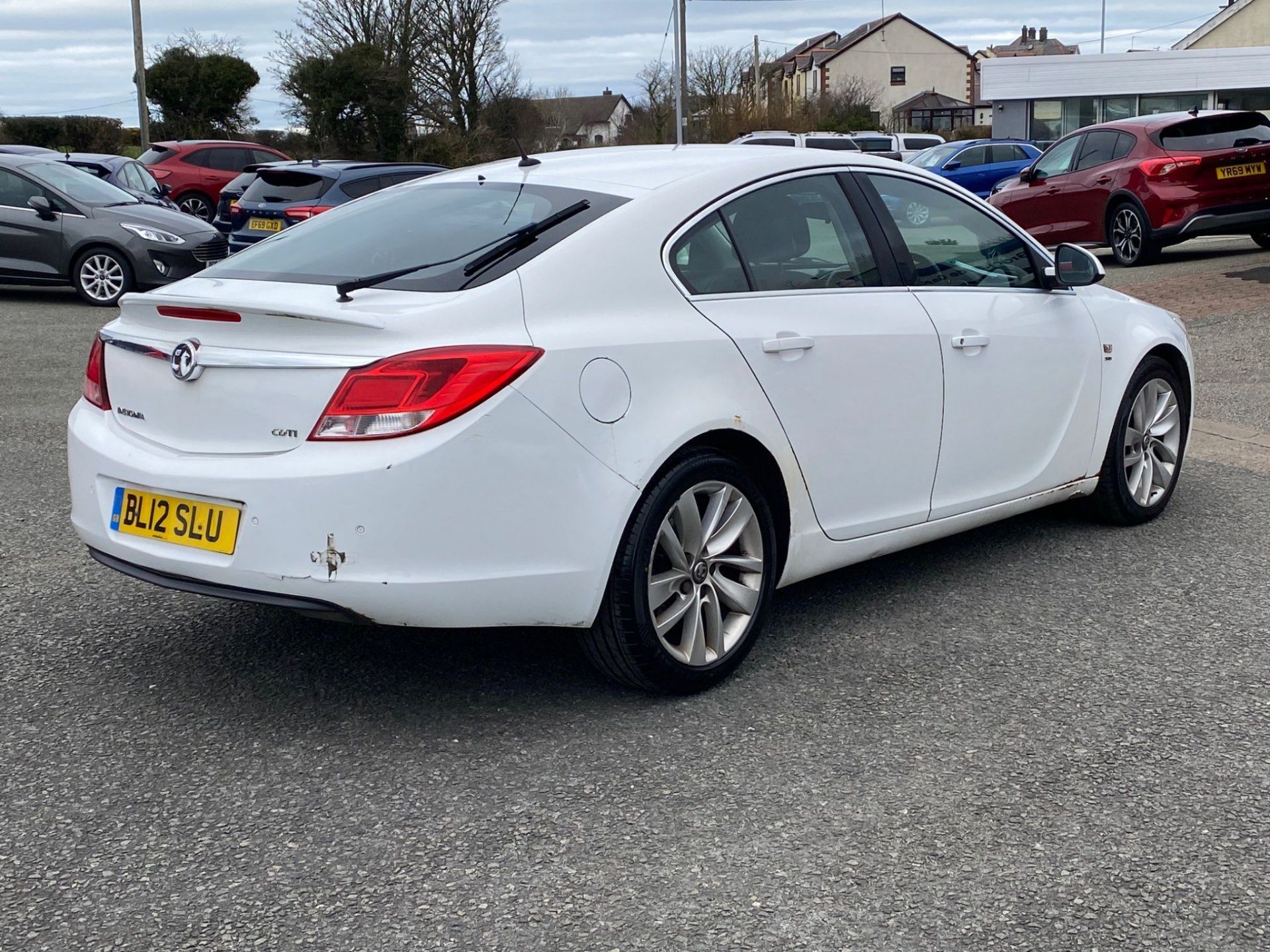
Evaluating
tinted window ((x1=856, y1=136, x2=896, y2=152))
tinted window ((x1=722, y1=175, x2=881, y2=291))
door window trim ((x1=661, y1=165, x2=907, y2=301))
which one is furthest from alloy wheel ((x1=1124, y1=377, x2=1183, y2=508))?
tinted window ((x1=856, y1=136, x2=896, y2=152))

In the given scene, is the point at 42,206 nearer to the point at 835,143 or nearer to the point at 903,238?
the point at 903,238

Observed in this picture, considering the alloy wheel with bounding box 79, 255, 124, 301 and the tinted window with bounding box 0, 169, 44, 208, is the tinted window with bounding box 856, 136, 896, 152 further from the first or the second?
the tinted window with bounding box 0, 169, 44, 208

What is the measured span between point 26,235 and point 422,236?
12.3 metres

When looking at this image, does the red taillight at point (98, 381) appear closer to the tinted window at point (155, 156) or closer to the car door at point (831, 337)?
the car door at point (831, 337)

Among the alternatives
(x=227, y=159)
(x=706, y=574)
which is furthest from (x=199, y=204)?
(x=706, y=574)

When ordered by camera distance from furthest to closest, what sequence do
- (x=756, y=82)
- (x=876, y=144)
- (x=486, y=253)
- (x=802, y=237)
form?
(x=756, y=82)
(x=876, y=144)
(x=802, y=237)
(x=486, y=253)

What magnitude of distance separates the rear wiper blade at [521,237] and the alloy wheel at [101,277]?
478 inches

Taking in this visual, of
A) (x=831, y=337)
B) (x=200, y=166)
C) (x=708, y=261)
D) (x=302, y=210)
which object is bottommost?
(x=831, y=337)

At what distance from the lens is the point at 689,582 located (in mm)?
3918

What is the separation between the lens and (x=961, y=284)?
4934 mm

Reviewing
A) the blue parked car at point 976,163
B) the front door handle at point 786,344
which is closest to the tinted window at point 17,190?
the front door handle at point 786,344

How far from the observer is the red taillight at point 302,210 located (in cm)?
1491

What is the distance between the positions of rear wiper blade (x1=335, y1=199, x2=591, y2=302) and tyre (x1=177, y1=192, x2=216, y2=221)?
2415 centimetres

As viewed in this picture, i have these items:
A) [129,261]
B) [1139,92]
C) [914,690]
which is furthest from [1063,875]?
[1139,92]
